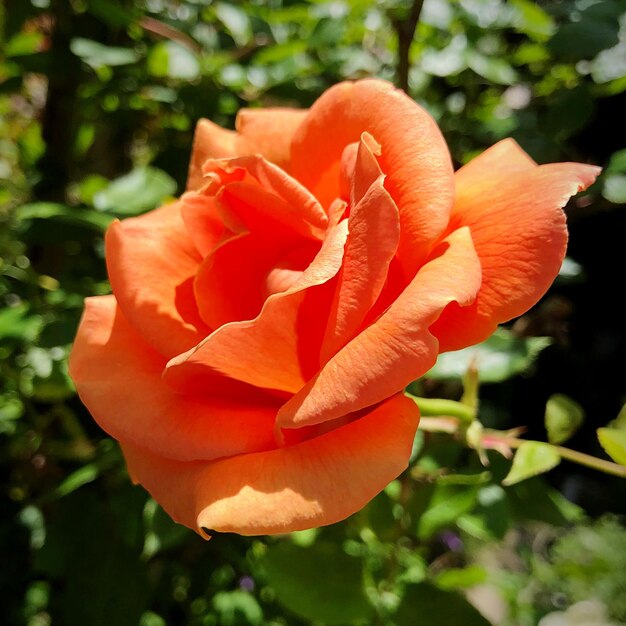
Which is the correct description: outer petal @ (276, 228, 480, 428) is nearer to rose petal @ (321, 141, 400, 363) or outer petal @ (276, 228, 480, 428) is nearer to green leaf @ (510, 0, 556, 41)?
rose petal @ (321, 141, 400, 363)

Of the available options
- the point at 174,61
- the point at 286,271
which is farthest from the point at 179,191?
the point at 286,271

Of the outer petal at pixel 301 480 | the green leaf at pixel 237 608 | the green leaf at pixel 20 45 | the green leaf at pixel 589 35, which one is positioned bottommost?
the green leaf at pixel 237 608

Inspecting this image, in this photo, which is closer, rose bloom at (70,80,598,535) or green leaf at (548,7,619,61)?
rose bloom at (70,80,598,535)

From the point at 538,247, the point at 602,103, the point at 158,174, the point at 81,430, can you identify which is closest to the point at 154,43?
the point at 158,174

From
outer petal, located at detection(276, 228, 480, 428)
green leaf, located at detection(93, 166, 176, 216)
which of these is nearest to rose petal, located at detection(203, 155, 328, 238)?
outer petal, located at detection(276, 228, 480, 428)

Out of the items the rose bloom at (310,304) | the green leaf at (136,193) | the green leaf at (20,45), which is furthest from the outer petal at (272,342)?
the green leaf at (20,45)

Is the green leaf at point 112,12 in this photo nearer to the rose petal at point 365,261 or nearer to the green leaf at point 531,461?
the rose petal at point 365,261

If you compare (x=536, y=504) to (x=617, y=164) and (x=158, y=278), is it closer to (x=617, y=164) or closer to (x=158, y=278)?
(x=617, y=164)

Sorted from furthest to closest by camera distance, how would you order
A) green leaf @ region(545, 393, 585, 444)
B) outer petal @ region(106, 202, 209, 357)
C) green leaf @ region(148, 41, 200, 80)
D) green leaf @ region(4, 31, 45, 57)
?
green leaf @ region(4, 31, 45, 57), green leaf @ region(148, 41, 200, 80), green leaf @ region(545, 393, 585, 444), outer petal @ region(106, 202, 209, 357)
